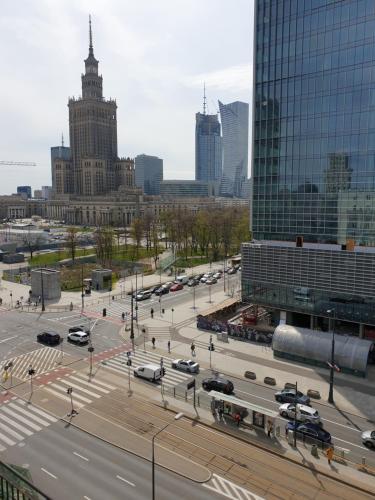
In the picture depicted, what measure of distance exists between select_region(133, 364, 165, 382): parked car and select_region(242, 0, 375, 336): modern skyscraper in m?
19.6

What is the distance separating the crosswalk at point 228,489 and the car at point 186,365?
14.9 metres

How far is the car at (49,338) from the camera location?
44.8 m

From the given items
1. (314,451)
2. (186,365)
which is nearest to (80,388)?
(186,365)

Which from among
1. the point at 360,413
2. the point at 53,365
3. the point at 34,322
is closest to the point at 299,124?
the point at 360,413

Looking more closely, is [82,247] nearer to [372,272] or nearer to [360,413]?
[372,272]

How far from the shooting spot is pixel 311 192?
155 ft

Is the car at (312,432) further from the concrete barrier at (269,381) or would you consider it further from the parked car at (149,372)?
the parked car at (149,372)

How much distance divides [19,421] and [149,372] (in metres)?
11.1

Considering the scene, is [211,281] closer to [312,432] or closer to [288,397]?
[288,397]

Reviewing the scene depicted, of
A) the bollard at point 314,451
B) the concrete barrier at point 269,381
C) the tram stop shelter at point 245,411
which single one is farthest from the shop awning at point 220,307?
the bollard at point 314,451

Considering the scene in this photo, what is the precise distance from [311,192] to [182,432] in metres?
31.5

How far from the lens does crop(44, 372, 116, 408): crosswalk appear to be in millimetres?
31906

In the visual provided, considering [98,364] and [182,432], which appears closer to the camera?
[182,432]

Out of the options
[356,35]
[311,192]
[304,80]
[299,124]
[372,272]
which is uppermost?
[356,35]
